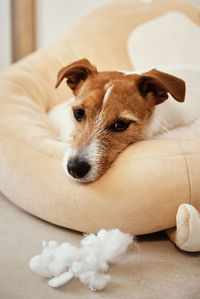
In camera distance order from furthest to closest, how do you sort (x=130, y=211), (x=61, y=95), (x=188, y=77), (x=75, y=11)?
(x=75, y=11), (x=61, y=95), (x=188, y=77), (x=130, y=211)

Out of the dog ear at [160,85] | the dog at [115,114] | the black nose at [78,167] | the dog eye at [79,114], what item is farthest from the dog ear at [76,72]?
the black nose at [78,167]

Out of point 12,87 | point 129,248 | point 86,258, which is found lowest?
point 129,248

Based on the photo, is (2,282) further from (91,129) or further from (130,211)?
(91,129)

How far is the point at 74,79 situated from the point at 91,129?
44cm

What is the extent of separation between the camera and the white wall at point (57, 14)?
4238 mm

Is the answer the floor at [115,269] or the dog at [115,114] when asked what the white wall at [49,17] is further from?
the floor at [115,269]

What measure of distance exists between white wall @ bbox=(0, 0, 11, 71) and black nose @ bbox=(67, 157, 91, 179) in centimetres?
319

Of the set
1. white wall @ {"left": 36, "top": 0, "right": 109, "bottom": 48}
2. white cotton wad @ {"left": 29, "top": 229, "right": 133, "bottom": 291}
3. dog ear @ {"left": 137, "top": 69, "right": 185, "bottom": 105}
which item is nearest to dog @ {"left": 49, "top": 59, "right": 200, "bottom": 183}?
dog ear @ {"left": 137, "top": 69, "right": 185, "bottom": 105}

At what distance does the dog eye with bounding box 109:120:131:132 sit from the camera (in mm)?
1721

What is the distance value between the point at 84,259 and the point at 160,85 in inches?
33.2

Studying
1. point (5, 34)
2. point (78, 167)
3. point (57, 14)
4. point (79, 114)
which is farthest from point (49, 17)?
point (78, 167)

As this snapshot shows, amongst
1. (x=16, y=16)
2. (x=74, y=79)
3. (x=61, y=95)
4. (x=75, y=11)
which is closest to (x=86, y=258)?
(x=74, y=79)

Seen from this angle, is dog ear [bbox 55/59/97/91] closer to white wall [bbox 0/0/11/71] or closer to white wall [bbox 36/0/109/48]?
white wall [bbox 36/0/109/48]

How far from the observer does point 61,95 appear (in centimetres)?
281
